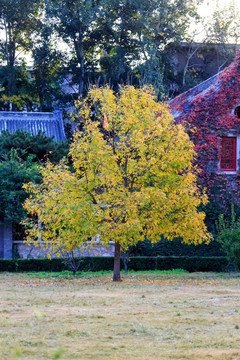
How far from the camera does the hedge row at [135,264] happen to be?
77.6 feet

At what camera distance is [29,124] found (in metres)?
36.7

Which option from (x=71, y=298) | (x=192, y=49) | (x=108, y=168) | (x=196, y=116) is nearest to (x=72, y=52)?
(x=192, y=49)

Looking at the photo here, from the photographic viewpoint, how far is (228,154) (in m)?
26.6

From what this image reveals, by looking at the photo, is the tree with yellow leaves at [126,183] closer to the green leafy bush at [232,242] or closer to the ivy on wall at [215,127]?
the green leafy bush at [232,242]

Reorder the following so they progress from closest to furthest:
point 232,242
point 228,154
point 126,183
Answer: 1. point 126,183
2. point 232,242
3. point 228,154

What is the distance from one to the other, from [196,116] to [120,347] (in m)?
19.9

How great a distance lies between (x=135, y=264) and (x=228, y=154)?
720cm

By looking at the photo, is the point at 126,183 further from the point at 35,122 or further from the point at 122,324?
the point at 35,122

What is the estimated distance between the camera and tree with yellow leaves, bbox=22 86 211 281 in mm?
17672

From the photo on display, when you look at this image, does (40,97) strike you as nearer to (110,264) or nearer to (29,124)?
(29,124)

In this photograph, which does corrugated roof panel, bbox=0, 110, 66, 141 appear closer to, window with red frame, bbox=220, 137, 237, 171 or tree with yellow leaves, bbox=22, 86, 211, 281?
window with red frame, bbox=220, 137, 237, 171

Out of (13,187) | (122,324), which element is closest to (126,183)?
(13,187)

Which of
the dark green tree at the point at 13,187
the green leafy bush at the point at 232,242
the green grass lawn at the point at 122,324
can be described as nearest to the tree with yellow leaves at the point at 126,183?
the green grass lawn at the point at 122,324

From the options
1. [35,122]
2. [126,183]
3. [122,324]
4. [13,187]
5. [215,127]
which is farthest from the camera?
[35,122]
